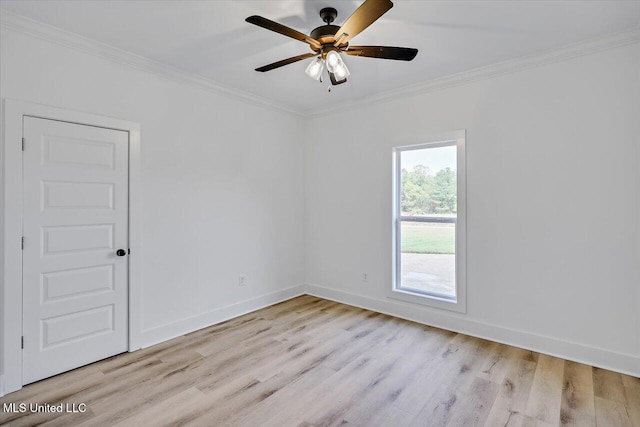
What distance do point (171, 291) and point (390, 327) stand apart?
2393mm

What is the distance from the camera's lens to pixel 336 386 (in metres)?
2.47

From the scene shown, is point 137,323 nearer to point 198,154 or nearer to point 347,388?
point 198,154

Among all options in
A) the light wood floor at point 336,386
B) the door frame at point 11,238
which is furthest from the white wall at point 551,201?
the door frame at point 11,238

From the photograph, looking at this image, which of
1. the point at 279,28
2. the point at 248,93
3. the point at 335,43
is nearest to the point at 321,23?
the point at 335,43

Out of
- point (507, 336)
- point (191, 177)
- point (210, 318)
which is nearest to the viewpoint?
point (507, 336)

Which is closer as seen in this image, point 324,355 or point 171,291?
point 324,355

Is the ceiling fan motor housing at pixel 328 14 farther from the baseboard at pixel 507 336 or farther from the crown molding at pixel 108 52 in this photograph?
the baseboard at pixel 507 336

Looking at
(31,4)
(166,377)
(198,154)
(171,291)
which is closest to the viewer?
(31,4)

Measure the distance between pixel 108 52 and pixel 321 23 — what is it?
191 centimetres

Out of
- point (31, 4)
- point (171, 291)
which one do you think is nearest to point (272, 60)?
point (31, 4)

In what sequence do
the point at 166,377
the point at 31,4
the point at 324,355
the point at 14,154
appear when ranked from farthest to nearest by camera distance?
1. the point at 324,355
2. the point at 166,377
3. the point at 14,154
4. the point at 31,4

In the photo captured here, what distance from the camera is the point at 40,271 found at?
8.35ft

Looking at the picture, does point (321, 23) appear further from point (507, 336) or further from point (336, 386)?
point (507, 336)

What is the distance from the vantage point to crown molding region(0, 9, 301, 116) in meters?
2.38
